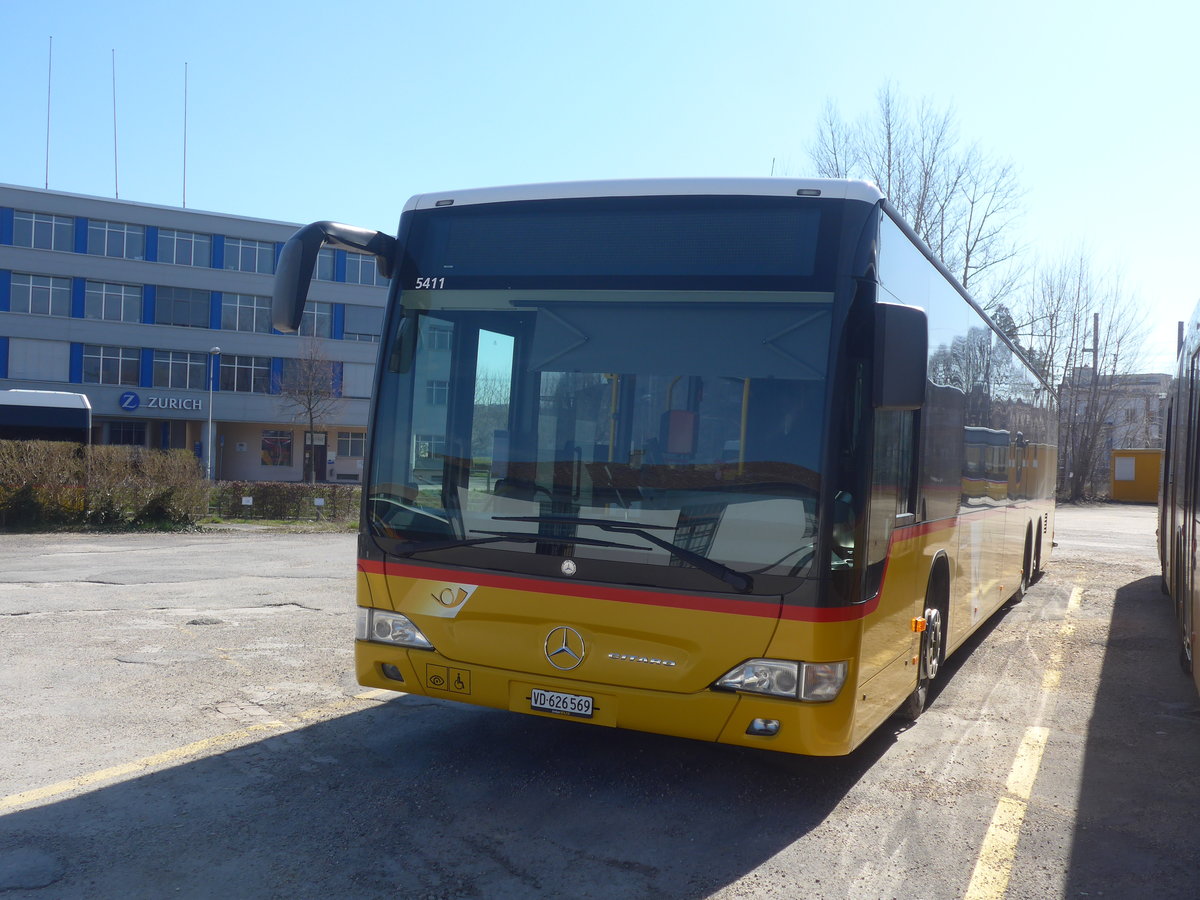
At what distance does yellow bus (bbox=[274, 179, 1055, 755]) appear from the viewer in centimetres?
480

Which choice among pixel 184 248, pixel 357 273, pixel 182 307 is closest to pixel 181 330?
pixel 182 307

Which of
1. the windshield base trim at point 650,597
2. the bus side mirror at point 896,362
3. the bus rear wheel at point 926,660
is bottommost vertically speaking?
the bus rear wheel at point 926,660

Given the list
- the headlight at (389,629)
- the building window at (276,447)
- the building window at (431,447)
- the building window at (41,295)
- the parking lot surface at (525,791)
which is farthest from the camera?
the building window at (276,447)

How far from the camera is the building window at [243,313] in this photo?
58.7m

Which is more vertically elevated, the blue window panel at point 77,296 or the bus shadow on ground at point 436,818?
the blue window panel at point 77,296

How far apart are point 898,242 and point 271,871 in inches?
164

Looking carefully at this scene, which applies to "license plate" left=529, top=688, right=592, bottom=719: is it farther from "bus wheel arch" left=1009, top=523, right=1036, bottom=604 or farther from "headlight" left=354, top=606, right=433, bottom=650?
"bus wheel arch" left=1009, top=523, right=1036, bottom=604

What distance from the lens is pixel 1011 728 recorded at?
6.92 m

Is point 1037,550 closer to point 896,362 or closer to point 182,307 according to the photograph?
point 896,362

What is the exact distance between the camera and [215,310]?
58.4m

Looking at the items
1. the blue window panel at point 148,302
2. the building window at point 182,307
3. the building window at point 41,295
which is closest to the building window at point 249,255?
the building window at point 182,307

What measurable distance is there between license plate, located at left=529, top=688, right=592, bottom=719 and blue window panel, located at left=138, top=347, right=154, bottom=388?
5679cm

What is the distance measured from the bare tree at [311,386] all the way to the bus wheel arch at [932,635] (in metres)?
48.5

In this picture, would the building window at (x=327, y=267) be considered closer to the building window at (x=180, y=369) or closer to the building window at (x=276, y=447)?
the building window at (x=180, y=369)
